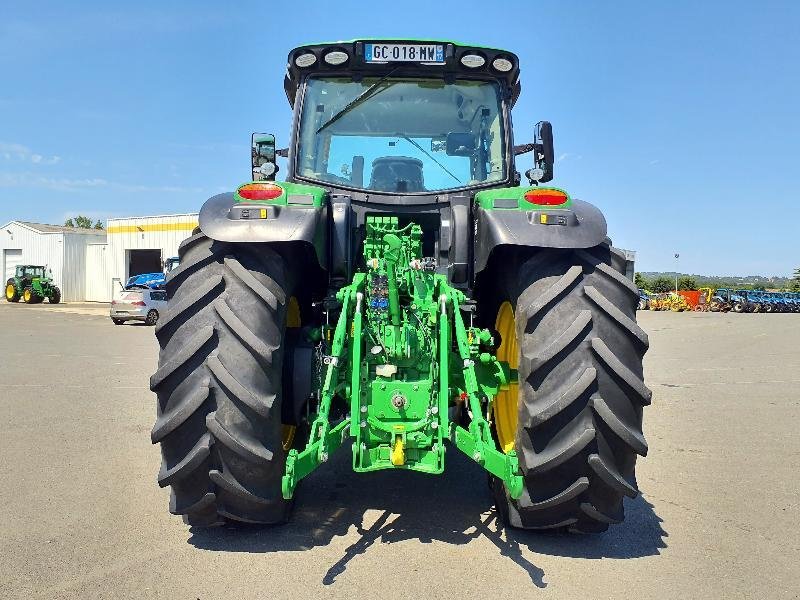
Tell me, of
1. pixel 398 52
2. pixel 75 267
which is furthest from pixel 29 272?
pixel 398 52

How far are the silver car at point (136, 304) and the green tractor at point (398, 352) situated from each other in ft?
65.2

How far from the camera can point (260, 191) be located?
11.4ft

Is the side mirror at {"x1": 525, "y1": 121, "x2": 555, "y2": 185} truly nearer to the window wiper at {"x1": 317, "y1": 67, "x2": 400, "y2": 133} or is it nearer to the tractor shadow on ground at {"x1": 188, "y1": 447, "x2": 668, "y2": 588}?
the window wiper at {"x1": 317, "y1": 67, "x2": 400, "y2": 133}

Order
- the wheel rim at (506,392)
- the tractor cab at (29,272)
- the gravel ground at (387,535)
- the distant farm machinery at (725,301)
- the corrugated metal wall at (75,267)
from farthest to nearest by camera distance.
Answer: the distant farm machinery at (725,301)
the corrugated metal wall at (75,267)
the tractor cab at (29,272)
the wheel rim at (506,392)
the gravel ground at (387,535)

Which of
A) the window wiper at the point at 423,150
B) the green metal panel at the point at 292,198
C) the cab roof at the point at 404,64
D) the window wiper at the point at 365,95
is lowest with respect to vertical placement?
the green metal panel at the point at 292,198

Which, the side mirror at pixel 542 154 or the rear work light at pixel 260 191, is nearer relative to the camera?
the rear work light at pixel 260 191

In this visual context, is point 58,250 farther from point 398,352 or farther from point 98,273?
point 398,352

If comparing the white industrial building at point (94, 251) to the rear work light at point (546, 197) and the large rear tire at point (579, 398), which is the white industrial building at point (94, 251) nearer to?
the rear work light at point (546, 197)

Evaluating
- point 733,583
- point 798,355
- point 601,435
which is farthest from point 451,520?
point 798,355

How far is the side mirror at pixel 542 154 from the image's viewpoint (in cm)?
505

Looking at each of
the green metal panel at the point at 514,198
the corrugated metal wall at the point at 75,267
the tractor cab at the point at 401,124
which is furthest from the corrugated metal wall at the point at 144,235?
the green metal panel at the point at 514,198

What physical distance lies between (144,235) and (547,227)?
41778 mm

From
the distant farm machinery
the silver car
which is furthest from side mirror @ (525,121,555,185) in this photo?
the distant farm machinery

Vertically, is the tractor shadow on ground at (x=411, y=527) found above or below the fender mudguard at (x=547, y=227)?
below
